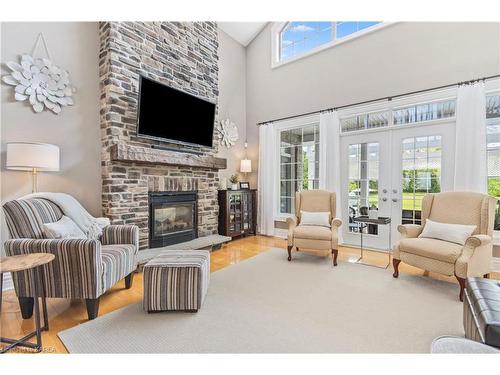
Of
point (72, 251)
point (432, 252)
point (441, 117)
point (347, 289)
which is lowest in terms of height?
point (347, 289)

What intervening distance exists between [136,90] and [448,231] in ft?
14.2

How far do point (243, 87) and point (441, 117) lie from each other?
12.6ft

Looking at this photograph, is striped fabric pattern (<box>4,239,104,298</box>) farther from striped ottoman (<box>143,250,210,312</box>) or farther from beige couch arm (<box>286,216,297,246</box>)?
beige couch arm (<box>286,216,297,246</box>)

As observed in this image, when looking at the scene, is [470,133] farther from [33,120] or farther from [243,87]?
[33,120]

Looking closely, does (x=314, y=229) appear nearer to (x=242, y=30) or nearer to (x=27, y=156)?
(x=27, y=156)

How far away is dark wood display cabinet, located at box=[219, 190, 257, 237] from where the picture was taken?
15.5ft

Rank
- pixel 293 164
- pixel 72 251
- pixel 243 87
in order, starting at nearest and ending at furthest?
pixel 72 251, pixel 293 164, pixel 243 87

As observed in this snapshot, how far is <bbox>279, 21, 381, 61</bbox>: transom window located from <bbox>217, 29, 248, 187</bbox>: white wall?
38.6 inches

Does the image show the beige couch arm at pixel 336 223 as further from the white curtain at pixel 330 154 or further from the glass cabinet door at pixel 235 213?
the glass cabinet door at pixel 235 213

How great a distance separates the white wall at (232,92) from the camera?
5172 millimetres

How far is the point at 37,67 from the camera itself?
9.14 feet

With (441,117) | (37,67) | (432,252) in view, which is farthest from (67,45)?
(441,117)

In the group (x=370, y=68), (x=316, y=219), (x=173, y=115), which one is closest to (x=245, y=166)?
(x=173, y=115)

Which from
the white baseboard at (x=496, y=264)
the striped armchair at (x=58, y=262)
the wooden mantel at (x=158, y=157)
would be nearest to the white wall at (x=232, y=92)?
the wooden mantel at (x=158, y=157)
